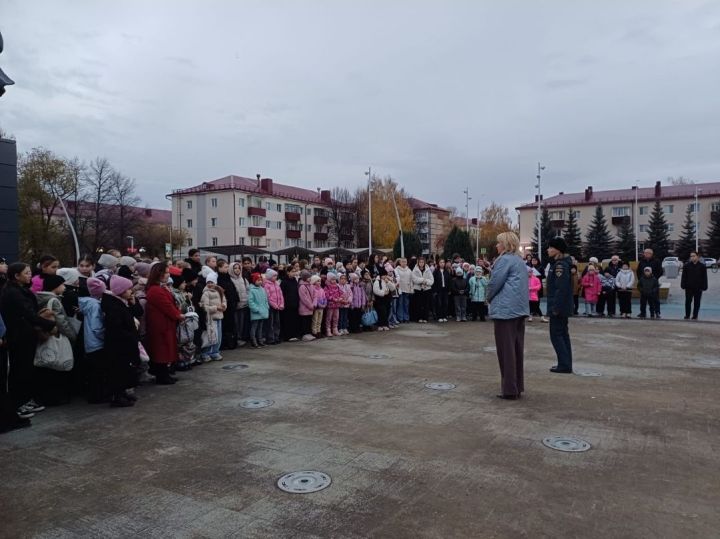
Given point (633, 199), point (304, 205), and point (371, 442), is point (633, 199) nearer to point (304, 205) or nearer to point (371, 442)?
point (304, 205)

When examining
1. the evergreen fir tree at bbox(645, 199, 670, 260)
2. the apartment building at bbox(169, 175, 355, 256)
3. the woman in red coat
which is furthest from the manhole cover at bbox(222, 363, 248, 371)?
the evergreen fir tree at bbox(645, 199, 670, 260)

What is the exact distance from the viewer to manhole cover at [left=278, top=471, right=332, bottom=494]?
3.91 metres

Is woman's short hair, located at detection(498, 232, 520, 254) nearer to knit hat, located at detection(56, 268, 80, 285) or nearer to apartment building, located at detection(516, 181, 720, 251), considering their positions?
knit hat, located at detection(56, 268, 80, 285)

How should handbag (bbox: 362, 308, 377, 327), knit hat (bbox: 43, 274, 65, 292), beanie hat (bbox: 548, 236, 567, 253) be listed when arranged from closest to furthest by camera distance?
1. knit hat (bbox: 43, 274, 65, 292)
2. beanie hat (bbox: 548, 236, 567, 253)
3. handbag (bbox: 362, 308, 377, 327)

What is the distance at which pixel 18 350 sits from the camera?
5816 mm

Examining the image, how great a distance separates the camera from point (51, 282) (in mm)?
6465

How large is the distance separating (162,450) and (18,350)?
2357 millimetres

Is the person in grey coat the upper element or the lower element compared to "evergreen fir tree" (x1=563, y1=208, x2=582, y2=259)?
lower

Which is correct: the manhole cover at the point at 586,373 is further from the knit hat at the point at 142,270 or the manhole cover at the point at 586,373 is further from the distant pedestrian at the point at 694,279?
the distant pedestrian at the point at 694,279

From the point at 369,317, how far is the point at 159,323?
6.73 meters

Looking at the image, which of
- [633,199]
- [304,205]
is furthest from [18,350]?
[633,199]

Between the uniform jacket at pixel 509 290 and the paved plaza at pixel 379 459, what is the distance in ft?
3.58

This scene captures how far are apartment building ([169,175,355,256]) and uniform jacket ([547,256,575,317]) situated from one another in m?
67.1

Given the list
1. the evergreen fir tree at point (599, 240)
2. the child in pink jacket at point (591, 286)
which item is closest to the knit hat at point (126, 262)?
the child in pink jacket at point (591, 286)
